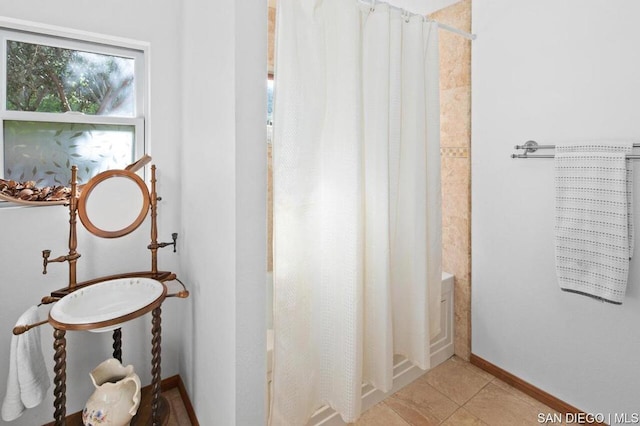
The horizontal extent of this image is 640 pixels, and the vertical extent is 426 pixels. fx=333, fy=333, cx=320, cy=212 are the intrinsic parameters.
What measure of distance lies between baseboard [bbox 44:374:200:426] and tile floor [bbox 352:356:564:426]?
33.2 inches

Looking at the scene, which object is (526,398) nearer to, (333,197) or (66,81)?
(333,197)

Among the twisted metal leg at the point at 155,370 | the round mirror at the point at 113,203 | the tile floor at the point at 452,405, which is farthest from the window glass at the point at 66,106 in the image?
the tile floor at the point at 452,405

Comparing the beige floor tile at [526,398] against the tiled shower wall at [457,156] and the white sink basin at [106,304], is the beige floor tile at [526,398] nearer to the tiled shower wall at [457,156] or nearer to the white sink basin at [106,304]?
the tiled shower wall at [457,156]

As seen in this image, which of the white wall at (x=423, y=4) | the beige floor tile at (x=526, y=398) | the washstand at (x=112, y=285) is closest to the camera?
the washstand at (x=112, y=285)

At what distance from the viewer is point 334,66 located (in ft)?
4.43

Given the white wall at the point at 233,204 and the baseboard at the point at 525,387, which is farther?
the baseboard at the point at 525,387

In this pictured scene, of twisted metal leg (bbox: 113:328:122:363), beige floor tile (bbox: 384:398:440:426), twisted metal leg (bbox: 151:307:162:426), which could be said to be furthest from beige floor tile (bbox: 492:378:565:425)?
twisted metal leg (bbox: 113:328:122:363)

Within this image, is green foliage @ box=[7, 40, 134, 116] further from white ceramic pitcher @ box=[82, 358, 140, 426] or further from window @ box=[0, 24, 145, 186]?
white ceramic pitcher @ box=[82, 358, 140, 426]

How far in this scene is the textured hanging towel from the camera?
4.74 feet

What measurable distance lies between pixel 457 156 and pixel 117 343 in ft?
7.42

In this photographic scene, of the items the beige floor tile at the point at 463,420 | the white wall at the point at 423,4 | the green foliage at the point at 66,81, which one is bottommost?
the beige floor tile at the point at 463,420

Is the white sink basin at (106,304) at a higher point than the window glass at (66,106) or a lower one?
lower

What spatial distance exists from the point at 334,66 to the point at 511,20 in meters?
1.24

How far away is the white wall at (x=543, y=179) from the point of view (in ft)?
4.95
